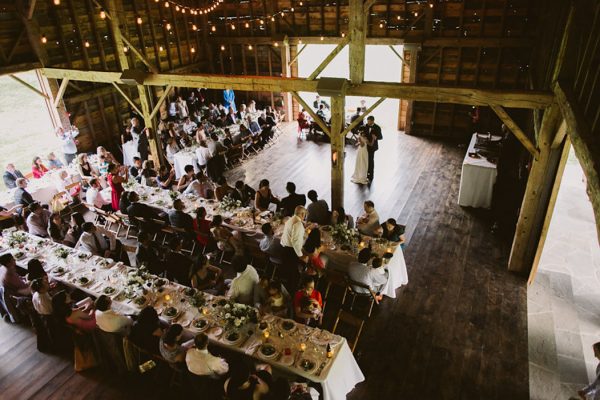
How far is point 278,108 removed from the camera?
1730 centimetres

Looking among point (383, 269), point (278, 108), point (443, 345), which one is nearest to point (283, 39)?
point (278, 108)

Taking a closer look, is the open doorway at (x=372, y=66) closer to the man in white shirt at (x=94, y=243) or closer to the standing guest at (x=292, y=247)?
the standing guest at (x=292, y=247)

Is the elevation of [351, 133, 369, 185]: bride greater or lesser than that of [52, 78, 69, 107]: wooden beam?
lesser

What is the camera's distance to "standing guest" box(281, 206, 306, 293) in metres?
6.73

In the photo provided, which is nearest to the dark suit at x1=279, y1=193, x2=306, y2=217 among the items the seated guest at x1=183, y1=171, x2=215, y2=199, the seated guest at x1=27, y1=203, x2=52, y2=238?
the seated guest at x1=183, y1=171, x2=215, y2=199

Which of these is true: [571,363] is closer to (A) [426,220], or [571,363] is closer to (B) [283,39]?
(A) [426,220]

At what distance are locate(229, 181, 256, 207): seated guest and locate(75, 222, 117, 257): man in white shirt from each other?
252 centimetres

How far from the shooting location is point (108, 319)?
211 inches

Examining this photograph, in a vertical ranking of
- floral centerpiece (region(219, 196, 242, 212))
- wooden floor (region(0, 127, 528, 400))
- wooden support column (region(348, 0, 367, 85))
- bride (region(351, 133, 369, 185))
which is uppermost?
wooden support column (region(348, 0, 367, 85))

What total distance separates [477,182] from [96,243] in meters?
8.30

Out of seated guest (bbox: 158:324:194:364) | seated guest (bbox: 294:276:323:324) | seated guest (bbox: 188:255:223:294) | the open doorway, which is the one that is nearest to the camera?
seated guest (bbox: 158:324:194:364)

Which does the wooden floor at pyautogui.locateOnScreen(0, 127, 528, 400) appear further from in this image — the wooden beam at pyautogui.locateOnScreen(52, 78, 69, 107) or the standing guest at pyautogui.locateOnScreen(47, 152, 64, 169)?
the wooden beam at pyautogui.locateOnScreen(52, 78, 69, 107)

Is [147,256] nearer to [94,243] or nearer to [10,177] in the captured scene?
[94,243]

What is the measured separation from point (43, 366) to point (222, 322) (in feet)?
9.69
